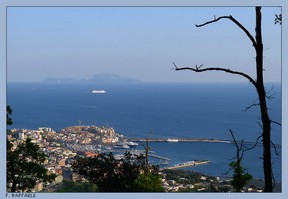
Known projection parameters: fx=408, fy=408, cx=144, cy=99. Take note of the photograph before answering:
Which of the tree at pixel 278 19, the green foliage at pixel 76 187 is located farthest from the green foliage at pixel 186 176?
the tree at pixel 278 19

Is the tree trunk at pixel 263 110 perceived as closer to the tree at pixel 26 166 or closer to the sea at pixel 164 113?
the sea at pixel 164 113

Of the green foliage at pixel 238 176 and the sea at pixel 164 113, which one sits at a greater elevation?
the sea at pixel 164 113

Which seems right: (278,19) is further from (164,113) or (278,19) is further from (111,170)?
(111,170)

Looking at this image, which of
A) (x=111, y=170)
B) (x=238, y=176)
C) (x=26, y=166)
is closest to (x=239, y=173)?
(x=238, y=176)

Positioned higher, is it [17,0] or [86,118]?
[17,0]

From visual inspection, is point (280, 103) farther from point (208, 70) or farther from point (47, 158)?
point (47, 158)

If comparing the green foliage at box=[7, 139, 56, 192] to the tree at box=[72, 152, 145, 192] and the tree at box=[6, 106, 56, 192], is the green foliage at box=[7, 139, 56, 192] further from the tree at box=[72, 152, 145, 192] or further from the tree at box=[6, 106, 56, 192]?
the tree at box=[72, 152, 145, 192]

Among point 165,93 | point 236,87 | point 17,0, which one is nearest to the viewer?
point 17,0
